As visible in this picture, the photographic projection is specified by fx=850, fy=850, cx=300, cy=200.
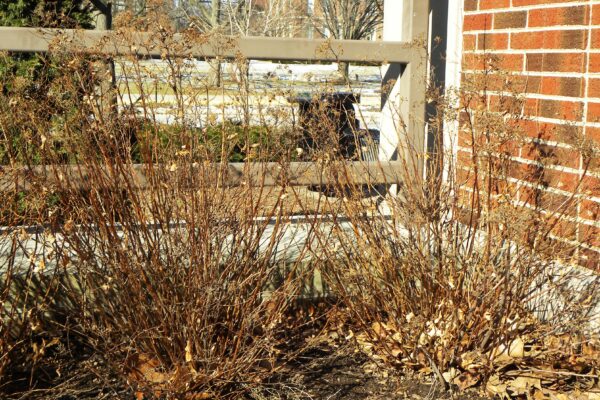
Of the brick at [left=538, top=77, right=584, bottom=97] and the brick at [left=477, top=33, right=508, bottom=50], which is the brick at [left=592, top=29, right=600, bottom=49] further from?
the brick at [left=477, top=33, right=508, bottom=50]

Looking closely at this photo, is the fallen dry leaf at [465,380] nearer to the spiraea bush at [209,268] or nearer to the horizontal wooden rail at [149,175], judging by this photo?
the spiraea bush at [209,268]

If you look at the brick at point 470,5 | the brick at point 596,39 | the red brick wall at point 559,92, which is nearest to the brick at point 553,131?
the red brick wall at point 559,92

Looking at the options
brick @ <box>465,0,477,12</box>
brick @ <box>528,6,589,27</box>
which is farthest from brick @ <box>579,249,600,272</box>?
brick @ <box>465,0,477,12</box>

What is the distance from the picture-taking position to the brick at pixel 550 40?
147 inches

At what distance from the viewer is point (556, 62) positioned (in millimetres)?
3889

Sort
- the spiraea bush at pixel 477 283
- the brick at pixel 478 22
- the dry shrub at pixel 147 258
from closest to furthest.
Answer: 1. the dry shrub at pixel 147 258
2. the spiraea bush at pixel 477 283
3. the brick at pixel 478 22

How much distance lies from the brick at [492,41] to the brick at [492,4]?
0.46 feet

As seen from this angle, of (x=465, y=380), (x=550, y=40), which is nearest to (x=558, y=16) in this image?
(x=550, y=40)

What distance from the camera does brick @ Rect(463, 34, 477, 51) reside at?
179 inches

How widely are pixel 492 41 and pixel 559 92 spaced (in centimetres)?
64

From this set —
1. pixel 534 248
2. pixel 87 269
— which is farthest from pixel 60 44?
pixel 534 248

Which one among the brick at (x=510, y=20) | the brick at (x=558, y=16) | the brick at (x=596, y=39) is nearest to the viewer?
the brick at (x=596, y=39)

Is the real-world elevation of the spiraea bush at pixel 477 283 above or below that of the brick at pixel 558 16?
below

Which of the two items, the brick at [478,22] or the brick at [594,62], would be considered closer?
the brick at [594,62]
